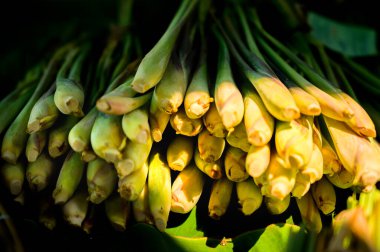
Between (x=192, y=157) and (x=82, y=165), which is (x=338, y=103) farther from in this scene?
(x=82, y=165)

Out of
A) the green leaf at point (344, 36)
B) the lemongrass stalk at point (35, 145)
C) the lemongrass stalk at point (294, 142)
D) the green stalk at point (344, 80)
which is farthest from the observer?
the green leaf at point (344, 36)

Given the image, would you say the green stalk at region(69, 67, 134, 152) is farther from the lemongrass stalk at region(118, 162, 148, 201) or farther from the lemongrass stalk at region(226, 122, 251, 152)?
the lemongrass stalk at region(226, 122, 251, 152)

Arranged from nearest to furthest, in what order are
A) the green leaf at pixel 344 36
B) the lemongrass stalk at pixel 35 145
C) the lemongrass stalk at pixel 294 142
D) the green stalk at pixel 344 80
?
the lemongrass stalk at pixel 294 142 < the lemongrass stalk at pixel 35 145 < the green stalk at pixel 344 80 < the green leaf at pixel 344 36

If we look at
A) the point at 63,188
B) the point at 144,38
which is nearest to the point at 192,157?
the point at 63,188

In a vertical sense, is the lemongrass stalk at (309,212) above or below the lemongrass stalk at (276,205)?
below

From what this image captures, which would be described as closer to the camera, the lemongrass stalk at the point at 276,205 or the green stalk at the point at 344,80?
the lemongrass stalk at the point at 276,205

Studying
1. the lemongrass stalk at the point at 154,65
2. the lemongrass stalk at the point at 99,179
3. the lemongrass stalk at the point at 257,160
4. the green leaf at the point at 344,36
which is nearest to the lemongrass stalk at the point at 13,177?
the lemongrass stalk at the point at 99,179

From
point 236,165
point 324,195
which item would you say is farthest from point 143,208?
point 324,195

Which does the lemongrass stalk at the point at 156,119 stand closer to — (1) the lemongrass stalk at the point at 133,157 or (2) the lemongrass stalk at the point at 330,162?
(1) the lemongrass stalk at the point at 133,157
